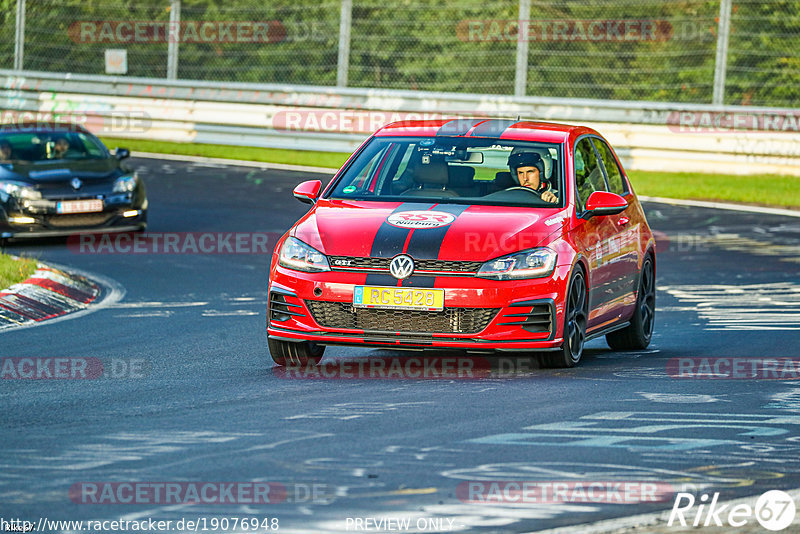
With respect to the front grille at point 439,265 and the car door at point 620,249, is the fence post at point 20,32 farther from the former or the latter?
the front grille at point 439,265

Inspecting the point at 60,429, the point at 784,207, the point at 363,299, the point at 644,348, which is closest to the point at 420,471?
the point at 60,429

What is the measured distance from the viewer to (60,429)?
7387mm

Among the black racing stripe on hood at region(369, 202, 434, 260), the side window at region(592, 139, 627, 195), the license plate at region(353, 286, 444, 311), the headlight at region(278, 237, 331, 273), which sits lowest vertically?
the license plate at region(353, 286, 444, 311)

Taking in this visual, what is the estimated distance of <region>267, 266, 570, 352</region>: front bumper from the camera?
29.1 feet

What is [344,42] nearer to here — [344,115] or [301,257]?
[344,115]

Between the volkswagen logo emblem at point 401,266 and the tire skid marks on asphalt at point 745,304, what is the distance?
389cm

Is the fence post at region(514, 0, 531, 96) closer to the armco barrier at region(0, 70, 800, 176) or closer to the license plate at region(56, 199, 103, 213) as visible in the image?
the armco barrier at region(0, 70, 800, 176)

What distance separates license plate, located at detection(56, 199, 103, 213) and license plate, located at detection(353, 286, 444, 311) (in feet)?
29.9

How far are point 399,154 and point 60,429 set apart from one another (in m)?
3.76

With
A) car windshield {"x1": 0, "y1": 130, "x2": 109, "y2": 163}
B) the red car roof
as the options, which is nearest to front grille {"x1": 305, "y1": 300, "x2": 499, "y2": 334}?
the red car roof

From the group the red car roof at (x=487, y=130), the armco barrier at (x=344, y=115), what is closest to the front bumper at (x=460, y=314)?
the red car roof at (x=487, y=130)

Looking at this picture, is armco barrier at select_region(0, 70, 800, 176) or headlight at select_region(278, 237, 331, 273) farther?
armco barrier at select_region(0, 70, 800, 176)

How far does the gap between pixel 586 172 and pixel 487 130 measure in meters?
0.74

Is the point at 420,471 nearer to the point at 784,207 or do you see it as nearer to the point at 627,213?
the point at 627,213
